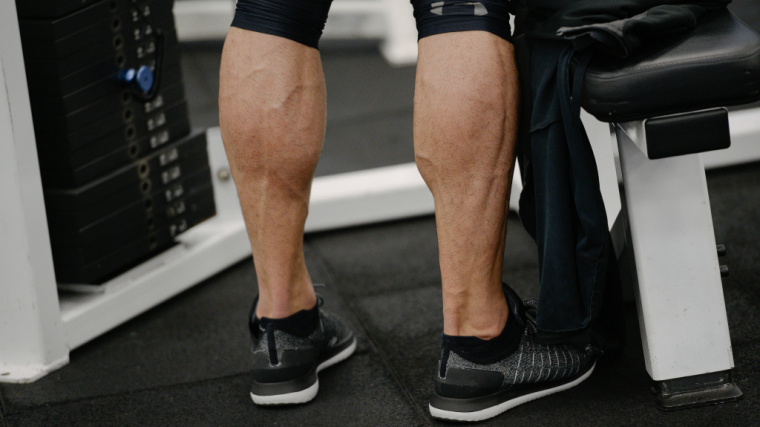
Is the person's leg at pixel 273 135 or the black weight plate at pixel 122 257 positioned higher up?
the person's leg at pixel 273 135

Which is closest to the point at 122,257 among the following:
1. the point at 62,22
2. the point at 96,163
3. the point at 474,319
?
the point at 96,163

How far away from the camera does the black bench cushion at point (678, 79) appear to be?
0.90 metres

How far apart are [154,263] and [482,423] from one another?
0.72m

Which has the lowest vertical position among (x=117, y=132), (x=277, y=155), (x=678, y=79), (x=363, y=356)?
(x=363, y=356)

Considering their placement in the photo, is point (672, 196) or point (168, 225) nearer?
point (672, 196)

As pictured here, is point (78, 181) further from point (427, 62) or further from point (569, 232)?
point (569, 232)

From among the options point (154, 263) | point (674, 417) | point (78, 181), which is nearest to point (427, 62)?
point (674, 417)

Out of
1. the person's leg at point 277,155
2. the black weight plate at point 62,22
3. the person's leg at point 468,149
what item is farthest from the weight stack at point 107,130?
the person's leg at point 468,149

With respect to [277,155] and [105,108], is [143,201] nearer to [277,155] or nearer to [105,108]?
[105,108]

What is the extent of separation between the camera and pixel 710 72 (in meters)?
0.90

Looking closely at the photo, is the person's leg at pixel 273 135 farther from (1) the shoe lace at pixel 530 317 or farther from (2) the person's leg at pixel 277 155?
(1) the shoe lace at pixel 530 317

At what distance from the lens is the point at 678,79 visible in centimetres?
Answer: 91

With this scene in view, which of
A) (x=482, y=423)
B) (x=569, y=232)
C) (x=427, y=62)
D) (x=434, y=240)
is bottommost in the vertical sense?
(x=434, y=240)

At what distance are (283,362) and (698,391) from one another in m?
0.53
